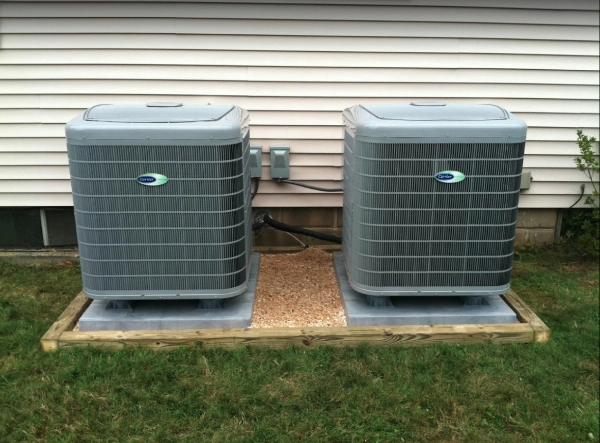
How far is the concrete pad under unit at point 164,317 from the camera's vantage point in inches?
128

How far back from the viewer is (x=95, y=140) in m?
2.96

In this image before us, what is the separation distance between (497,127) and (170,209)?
6.10 feet

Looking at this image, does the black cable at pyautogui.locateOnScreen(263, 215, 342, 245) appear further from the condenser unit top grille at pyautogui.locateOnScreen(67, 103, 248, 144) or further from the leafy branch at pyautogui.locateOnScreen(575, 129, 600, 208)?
the leafy branch at pyautogui.locateOnScreen(575, 129, 600, 208)

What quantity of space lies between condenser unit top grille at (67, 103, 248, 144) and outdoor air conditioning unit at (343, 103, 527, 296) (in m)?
0.76

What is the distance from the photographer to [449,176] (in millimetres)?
3082

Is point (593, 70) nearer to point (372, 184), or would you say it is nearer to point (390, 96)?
point (390, 96)

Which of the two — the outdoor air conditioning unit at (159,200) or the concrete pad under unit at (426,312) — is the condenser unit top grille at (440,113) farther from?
the concrete pad under unit at (426,312)

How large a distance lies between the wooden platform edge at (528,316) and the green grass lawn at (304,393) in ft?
0.27

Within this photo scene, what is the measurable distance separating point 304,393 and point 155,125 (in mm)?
1614

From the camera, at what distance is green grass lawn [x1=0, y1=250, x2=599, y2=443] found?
8.28 feet

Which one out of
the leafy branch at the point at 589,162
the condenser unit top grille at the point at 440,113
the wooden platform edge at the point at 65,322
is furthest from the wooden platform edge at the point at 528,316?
the wooden platform edge at the point at 65,322

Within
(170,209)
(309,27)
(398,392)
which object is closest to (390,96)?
(309,27)

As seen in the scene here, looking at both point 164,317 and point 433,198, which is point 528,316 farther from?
point 164,317

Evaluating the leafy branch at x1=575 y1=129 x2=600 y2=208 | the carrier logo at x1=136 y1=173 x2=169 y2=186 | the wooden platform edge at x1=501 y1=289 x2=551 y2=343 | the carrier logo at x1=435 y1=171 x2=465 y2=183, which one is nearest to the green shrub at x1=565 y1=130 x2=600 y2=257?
the leafy branch at x1=575 y1=129 x2=600 y2=208
